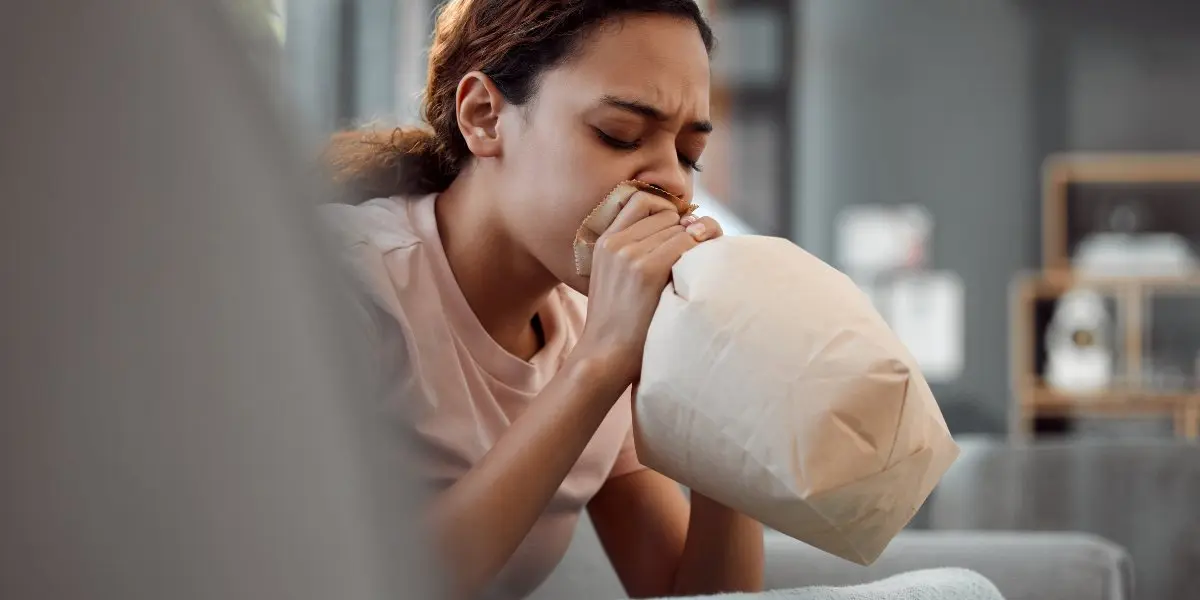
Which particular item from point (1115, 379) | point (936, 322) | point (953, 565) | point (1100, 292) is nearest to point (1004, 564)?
point (953, 565)

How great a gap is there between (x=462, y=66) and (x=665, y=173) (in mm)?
241

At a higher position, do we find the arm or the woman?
the woman

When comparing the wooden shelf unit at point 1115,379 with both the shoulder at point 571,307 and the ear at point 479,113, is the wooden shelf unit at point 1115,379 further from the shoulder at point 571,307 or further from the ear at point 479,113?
the ear at point 479,113

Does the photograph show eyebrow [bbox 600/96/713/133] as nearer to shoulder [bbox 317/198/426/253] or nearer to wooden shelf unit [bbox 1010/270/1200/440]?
shoulder [bbox 317/198/426/253]

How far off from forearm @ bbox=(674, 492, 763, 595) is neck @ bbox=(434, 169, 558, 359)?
23 cm

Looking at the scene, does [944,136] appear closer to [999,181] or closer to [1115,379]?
[999,181]

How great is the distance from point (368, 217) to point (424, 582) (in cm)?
76

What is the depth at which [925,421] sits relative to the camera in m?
0.63

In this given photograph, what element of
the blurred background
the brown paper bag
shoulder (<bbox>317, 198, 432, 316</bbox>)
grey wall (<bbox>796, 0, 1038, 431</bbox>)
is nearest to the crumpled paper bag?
the brown paper bag

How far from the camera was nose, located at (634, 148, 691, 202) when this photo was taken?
3.02 feet

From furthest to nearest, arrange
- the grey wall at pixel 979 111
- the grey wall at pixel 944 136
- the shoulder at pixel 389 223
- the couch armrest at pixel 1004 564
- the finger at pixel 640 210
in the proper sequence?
1. the grey wall at pixel 944 136
2. the grey wall at pixel 979 111
3. the couch armrest at pixel 1004 564
4. the shoulder at pixel 389 223
5. the finger at pixel 640 210

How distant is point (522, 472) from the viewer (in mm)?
752

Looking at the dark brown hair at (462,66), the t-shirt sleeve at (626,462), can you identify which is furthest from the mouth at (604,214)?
the t-shirt sleeve at (626,462)

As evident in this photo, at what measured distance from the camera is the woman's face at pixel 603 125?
3.00 feet
